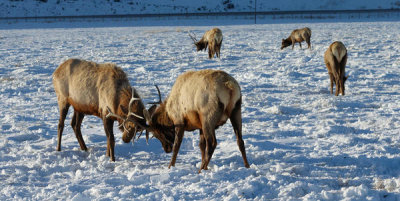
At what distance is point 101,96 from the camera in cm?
595

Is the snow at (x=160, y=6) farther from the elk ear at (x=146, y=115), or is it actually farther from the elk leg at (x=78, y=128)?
the elk ear at (x=146, y=115)

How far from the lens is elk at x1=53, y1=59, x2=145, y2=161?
5.77m

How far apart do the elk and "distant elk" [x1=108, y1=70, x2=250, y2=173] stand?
0.30m

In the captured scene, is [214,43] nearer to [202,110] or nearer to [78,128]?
[78,128]

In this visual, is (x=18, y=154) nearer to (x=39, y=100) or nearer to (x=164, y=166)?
(x=164, y=166)

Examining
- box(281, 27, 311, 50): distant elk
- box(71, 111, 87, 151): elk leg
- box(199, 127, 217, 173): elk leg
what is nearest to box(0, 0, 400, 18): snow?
box(281, 27, 311, 50): distant elk

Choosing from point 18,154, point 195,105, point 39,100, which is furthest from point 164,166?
point 39,100

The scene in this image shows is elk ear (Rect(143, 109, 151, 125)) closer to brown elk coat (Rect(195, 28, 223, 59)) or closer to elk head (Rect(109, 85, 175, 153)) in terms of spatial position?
elk head (Rect(109, 85, 175, 153))

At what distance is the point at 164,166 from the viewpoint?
19.0 feet

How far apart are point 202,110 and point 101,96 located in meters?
1.64

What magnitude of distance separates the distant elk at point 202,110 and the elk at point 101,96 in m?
0.30

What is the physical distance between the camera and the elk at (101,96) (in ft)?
18.9

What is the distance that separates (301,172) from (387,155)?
133 cm

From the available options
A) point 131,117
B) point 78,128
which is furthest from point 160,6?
point 131,117
